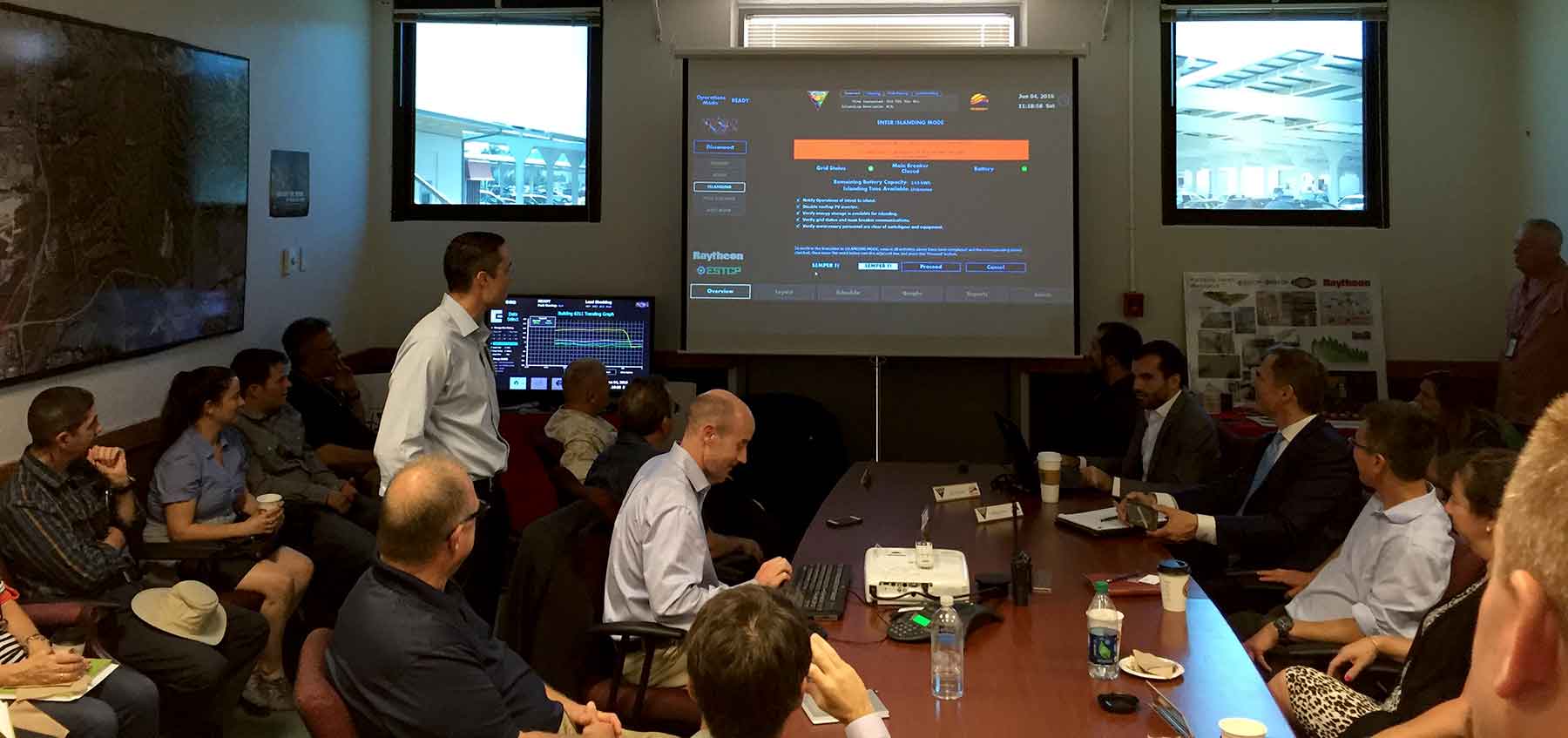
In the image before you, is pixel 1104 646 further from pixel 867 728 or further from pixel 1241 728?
pixel 867 728

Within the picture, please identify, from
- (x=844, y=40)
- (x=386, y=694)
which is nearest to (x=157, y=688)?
(x=386, y=694)

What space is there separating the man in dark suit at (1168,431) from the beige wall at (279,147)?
11.0 feet

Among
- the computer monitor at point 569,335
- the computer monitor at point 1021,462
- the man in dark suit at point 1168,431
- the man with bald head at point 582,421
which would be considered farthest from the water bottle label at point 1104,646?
the computer monitor at point 569,335

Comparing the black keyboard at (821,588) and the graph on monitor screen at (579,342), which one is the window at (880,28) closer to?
the graph on monitor screen at (579,342)

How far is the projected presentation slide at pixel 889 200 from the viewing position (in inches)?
235

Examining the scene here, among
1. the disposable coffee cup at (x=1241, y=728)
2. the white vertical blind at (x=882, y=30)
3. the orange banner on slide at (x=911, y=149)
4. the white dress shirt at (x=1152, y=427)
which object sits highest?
the white vertical blind at (x=882, y=30)

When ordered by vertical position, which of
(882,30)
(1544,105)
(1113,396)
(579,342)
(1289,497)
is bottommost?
(1289,497)

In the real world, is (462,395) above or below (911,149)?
below

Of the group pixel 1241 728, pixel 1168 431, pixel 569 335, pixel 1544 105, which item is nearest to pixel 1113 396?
pixel 1168 431

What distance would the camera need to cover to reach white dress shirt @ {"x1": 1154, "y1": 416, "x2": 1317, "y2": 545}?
358 cm

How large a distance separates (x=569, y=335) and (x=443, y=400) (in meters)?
2.60

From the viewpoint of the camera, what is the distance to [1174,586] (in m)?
2.74

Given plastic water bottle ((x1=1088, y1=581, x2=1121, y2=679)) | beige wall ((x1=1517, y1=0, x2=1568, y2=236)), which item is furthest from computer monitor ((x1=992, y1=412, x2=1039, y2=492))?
beige wall ((x1=1517, y1=0, x2=1568, y2=236))

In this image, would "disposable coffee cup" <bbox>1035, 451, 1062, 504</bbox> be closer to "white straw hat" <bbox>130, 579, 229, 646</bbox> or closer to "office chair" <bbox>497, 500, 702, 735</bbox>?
"office chair" <bbox>497, 500, 702, 735</bbox>
